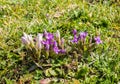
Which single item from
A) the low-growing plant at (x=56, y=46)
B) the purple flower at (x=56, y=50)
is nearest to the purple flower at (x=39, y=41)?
the low-growing plant at (x=56, y=46)

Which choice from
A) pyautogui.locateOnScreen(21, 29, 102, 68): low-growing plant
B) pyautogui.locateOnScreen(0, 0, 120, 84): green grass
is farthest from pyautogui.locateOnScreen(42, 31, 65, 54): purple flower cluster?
pyautogui.locateOnScreen(0, 0, 120, 84): green grass

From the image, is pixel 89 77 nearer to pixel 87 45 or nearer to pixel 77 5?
pixel 87 45

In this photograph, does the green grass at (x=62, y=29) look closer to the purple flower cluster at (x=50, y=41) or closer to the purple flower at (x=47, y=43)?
the purple flower cluster at (x=50, y=41)

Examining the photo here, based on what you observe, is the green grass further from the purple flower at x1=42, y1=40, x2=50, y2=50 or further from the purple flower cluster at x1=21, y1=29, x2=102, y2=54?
the purple flower at x1=42, y1=40, x2=50, y2=50

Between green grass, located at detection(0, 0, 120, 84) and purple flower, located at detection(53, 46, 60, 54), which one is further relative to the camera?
purple flower, located at detection(53, 46, 60, 54)

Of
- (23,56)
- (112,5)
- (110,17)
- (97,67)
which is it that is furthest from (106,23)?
(23,56)

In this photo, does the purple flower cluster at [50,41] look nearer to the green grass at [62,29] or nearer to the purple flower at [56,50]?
the purple flower at [56,50]

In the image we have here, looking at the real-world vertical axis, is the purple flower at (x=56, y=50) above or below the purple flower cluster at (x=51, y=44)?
below

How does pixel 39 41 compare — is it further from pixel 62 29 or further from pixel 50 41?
pixel 62 29

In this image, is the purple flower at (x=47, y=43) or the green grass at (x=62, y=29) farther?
the purple flower at (x=47, y=43)
